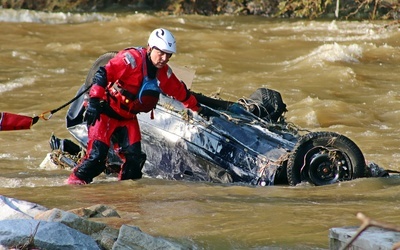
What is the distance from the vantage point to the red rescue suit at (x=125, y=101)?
28.1ft

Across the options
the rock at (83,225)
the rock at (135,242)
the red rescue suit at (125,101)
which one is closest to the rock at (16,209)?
the rock at (83,225)

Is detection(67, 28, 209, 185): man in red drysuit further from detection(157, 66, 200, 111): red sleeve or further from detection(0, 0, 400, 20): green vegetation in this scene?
detection(0, 0, 400, 20): green vegetation

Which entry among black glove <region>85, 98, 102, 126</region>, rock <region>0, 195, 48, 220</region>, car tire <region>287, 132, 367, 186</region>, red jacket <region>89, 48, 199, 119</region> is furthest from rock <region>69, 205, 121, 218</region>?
car tire <region>287, 132, 367, 186</region>

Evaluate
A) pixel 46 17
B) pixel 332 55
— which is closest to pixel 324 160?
pixel 332 55

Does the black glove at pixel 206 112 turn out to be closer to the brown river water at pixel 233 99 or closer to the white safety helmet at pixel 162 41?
the brown river water at pixel 233 99

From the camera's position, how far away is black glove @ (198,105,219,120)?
30.6 feet

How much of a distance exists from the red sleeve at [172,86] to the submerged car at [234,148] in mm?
304

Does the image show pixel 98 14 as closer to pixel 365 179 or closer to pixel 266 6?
pixel 266 6

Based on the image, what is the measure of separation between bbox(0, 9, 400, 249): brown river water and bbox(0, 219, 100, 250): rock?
1199 mm

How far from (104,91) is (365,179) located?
105 inches

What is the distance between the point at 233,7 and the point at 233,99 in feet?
50.2

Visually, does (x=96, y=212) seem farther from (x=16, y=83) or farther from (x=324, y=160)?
(x=16, y=83)

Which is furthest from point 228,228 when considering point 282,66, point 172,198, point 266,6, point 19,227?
point 266,6

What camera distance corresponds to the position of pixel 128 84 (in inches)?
341
